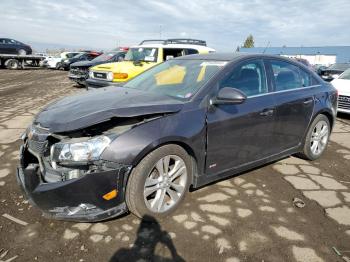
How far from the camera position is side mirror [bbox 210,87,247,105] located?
3219mm

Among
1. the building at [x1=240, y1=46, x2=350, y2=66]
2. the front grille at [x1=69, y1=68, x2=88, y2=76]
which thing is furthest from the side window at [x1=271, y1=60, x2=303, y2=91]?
the building at [x1=240, y1=46, x2=350, y2=66]

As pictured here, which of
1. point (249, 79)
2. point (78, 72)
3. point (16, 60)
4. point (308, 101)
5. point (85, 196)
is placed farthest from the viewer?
point (16, 60)

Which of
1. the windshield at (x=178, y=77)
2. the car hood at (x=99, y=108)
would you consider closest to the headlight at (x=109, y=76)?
the windshield at (x=178, y=77)

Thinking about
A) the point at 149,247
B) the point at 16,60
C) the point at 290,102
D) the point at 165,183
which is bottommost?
the point at 149,247

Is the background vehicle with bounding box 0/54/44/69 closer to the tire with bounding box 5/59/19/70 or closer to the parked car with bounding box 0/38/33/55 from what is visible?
the tire with bounding box 5/59/19/70

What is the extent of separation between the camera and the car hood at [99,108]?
2.82m

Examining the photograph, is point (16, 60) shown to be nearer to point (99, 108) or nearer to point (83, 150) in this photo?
point (99, 108)

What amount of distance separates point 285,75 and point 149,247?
2886mm

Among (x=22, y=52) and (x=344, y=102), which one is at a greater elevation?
(x=22, y=52)

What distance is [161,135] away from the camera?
2896 mm

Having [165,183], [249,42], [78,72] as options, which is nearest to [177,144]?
[165,183]

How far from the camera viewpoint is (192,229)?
3.02 meters

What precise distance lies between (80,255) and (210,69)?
2.33m

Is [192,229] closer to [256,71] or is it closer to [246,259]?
[246,259]
